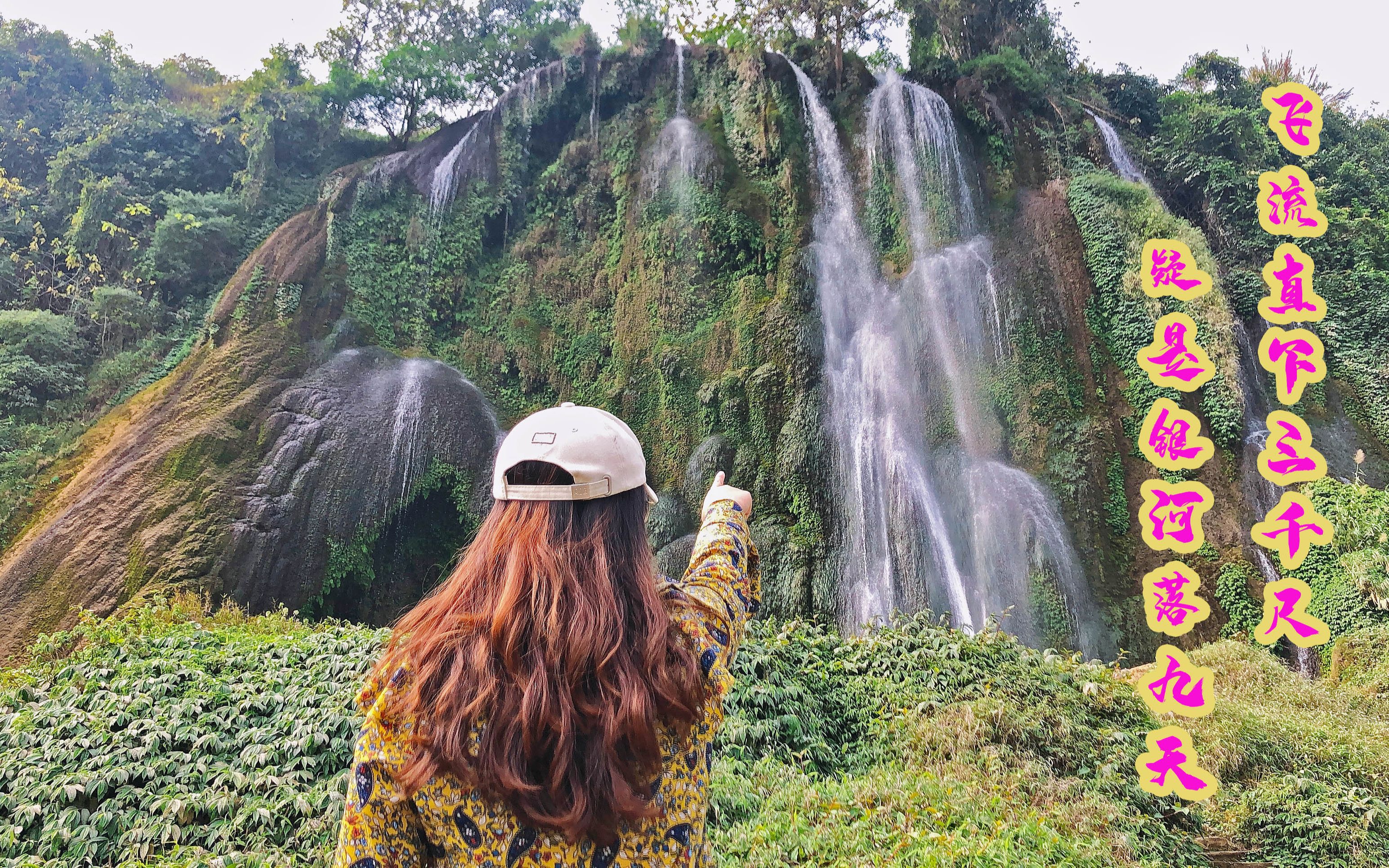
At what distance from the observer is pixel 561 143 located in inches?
490

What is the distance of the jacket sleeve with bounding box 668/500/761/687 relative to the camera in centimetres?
119

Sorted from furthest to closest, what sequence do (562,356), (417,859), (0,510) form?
(562,356) < (0,510) < (417,859)

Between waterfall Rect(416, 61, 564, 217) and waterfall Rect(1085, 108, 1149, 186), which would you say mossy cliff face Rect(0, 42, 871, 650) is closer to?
waterfall Rect(416, 61, 564, 217)

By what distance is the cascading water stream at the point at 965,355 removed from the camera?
8.02 meters

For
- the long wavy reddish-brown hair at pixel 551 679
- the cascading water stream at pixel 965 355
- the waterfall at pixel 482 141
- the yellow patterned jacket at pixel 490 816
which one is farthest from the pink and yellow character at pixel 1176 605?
the waterfall at pixel 482 141

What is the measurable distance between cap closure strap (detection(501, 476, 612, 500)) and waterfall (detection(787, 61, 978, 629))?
249 inches

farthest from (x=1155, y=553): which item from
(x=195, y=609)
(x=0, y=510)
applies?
(x=0, y=510)

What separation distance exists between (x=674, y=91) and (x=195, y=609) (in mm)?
9499

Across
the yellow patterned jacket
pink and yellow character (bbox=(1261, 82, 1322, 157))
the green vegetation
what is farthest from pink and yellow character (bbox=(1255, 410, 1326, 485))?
the yellow patterned jacket

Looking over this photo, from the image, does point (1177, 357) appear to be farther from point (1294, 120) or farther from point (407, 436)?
point (407, 436)

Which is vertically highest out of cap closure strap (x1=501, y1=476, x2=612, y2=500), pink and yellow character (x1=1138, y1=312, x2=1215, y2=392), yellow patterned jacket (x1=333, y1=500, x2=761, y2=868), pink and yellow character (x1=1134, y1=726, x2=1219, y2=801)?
pink and yellow character (x1=1138, y1=312, x2=1215, y2=392)

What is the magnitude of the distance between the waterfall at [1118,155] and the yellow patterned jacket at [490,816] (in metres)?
12.2

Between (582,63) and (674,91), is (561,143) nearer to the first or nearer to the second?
(582,63)

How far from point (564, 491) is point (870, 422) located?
8237mm
